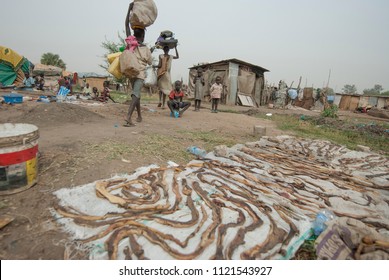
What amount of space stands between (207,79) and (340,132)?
11.6 metres

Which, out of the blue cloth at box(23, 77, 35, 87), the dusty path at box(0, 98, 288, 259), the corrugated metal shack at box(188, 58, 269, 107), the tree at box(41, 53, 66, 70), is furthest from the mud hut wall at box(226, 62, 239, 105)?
the tree at box(41, 53, 66, 70)

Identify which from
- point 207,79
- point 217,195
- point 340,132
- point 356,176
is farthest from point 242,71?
A: point 217,195

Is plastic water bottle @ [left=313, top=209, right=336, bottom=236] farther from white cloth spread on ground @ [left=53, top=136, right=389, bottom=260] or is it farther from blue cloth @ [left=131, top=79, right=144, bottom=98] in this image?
blue cloth @ [left=131, top=79, right=144, bottom=98]

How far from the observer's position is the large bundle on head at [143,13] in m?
4.22

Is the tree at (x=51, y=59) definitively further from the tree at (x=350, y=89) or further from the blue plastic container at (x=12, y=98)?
the tree at (x=350, y=89)

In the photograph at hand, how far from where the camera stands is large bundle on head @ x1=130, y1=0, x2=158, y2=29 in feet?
13.9

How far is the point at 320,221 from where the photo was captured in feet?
5.69

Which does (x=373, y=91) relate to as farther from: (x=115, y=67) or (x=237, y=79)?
(x=115, y=67)

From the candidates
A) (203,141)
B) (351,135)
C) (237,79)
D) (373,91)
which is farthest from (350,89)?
(203,141)

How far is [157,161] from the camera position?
2928 millimetres

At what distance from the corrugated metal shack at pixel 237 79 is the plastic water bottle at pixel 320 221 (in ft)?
47.4

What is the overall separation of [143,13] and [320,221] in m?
4.52
